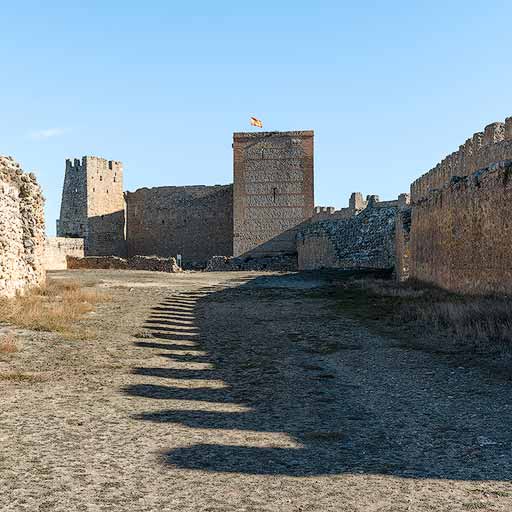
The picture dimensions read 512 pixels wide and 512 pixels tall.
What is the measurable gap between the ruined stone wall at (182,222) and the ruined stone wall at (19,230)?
27.5 m

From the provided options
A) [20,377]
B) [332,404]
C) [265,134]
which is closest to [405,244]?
[332,404]

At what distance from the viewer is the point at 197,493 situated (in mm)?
3109

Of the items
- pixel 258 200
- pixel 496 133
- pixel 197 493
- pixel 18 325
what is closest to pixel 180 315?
pixel 18 325

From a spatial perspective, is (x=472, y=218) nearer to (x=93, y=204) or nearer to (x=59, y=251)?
(x=59, y=251)

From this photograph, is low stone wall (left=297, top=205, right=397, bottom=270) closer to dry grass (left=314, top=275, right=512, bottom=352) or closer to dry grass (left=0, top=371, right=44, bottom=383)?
dry grass (left=314, top=275, right=512, bottom=352)

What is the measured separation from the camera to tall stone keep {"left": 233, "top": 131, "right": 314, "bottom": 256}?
37.8 metres

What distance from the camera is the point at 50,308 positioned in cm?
989

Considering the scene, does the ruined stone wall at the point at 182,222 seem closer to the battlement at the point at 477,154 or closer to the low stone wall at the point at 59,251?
the low stone wall at the point at 59,251

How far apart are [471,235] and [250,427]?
8302 millimetres

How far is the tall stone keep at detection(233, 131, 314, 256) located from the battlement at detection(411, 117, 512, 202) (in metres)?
22.0

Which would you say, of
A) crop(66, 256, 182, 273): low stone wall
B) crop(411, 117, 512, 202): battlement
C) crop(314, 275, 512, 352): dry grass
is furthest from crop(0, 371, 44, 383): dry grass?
crop(66, 256, 182, 273): low stone wall

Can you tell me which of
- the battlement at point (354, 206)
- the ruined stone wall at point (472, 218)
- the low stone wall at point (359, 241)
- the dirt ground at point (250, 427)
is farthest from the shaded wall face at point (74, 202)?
the dirt ground at point (250, 427)

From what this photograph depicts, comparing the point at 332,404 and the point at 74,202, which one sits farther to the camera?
the point at 74,202

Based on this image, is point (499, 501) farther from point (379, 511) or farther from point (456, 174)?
point (456, 174)
